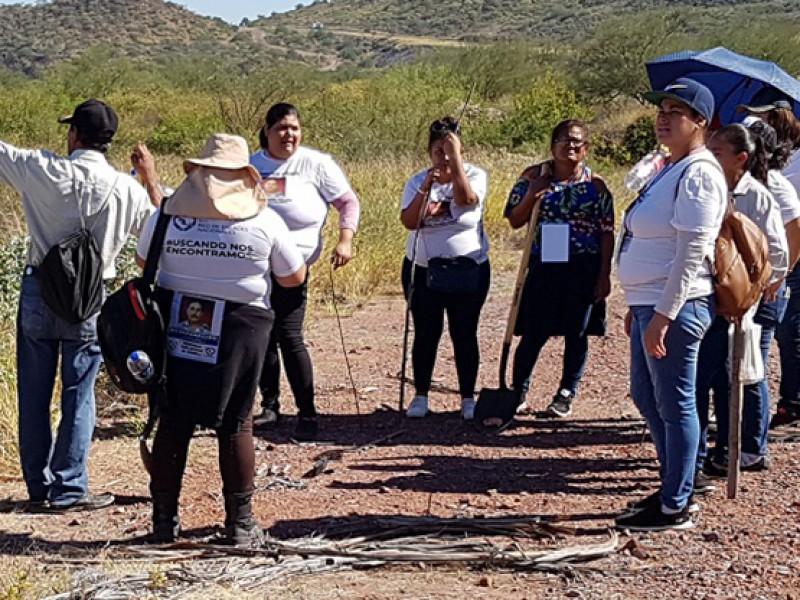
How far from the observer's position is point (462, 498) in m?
5.21

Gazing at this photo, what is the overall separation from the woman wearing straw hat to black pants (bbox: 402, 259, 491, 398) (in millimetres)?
1960

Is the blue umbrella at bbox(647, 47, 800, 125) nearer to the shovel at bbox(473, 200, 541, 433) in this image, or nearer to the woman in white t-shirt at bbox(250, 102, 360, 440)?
the shovel at bbox(473, 200, 541, 433)

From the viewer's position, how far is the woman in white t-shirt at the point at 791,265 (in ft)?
18.2

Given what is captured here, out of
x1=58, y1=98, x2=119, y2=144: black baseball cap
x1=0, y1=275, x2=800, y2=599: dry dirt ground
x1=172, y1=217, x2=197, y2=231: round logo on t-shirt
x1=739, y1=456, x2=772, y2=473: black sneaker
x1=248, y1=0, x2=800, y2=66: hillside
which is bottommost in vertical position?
x1=0, y1=275, x2=800, y2=599: dry dirt ground

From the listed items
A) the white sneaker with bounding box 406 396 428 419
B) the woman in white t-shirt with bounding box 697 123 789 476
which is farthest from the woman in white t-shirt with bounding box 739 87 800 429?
the white sneaker with bounding box 406 396 428 419

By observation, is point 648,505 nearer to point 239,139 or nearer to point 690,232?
point 690,232

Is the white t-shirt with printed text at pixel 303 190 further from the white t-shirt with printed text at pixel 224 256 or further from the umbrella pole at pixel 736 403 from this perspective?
the umbrella pole at pixel 736 403

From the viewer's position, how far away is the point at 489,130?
23.3 m

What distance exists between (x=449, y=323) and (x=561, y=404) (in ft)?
2.58

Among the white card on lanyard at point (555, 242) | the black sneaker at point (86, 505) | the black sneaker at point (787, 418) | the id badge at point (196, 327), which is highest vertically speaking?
the white card on lanyard at point (555, 242)

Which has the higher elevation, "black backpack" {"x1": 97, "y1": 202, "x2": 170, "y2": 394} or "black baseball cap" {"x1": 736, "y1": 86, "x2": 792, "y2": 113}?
"black baseball cap" {"x1": 736, "y1": 86, "x2": 792, "y2": 113}

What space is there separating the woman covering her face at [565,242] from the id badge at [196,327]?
7.76 ft

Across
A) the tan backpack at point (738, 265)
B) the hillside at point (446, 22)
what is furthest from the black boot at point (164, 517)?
the hillside at point (446, 22)

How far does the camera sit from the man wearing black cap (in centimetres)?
474
